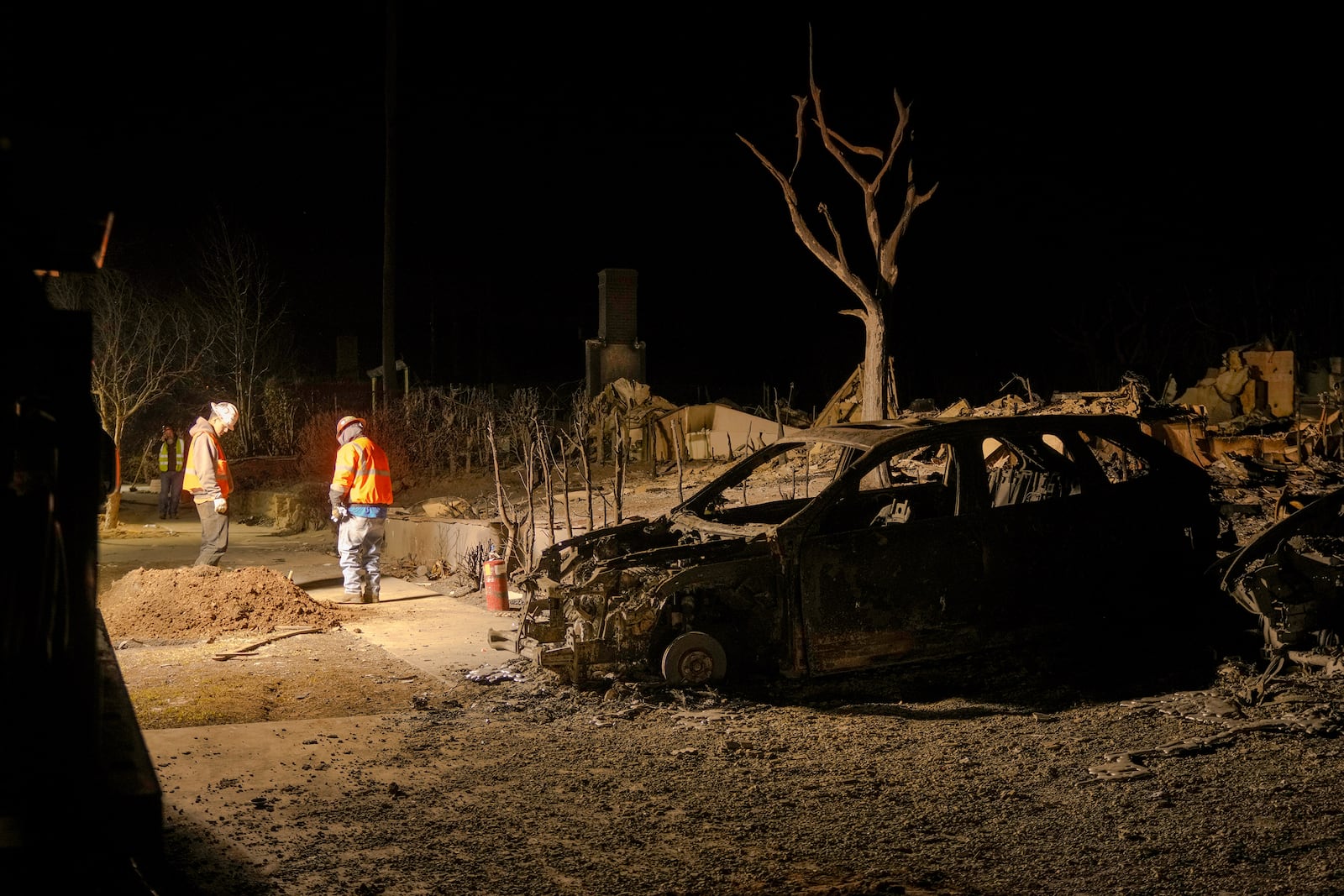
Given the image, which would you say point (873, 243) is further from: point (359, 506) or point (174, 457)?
point (174, 457)

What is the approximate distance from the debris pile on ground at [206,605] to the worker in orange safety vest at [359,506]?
473 mm

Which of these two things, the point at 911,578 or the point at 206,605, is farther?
the point at 206,605

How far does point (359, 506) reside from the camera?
1019 cm

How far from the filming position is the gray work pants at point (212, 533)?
11.0 m

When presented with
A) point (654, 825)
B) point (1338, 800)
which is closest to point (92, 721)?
point (654, 825)

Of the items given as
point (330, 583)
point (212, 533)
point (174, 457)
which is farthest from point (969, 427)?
point (174, 457)

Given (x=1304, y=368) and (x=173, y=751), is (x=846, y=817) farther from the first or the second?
(x=1304, y=368)

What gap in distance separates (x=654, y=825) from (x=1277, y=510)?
544 centimetres

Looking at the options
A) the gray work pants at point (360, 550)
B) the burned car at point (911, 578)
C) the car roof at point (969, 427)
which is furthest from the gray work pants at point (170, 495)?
the car roof at point (969, 427)

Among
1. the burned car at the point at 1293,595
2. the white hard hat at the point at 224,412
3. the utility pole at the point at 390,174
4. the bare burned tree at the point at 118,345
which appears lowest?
the burned car at the point at 1293,595

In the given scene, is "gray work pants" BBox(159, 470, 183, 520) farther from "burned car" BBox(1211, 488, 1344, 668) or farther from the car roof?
"burned car" BBox(1211, 488, 1344, 668)

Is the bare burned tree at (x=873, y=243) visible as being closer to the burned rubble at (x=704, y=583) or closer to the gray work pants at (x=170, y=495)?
the burned rubble at (x=704, y=583)

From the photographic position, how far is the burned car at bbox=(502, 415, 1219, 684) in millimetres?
6430

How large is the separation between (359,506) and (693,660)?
4681mm
